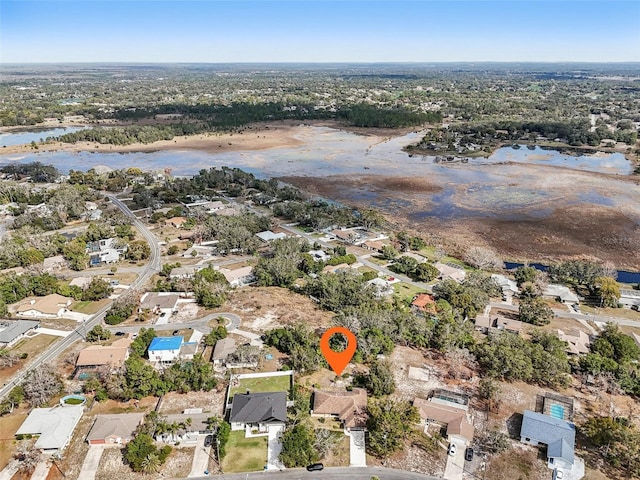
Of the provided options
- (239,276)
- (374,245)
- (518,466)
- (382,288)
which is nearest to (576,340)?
(518,466)

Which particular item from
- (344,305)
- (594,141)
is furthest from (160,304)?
(594,141)

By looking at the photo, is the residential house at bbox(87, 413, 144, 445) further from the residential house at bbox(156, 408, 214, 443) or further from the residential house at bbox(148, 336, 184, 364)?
the residential house at bbox(148, 336, 184, 364)

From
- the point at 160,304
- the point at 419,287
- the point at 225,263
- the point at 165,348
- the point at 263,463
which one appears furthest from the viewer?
the point at 225,263

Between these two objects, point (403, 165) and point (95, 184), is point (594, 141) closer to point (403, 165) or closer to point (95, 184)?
point (403, 165)

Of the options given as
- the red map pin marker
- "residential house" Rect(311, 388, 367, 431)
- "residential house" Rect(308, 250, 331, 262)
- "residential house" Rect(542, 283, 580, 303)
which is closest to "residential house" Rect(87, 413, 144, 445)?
"residential house" Rect(311, 388, 367, 431)

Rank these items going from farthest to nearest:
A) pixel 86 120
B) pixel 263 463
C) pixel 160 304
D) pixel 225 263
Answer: pixel 86 120
pixel 225 263
pixel 160 304
pixel 263 463

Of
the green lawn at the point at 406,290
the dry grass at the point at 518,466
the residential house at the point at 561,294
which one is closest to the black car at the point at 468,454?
the dry grass at the point at 518,466

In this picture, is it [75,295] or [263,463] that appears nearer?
[263,463]
